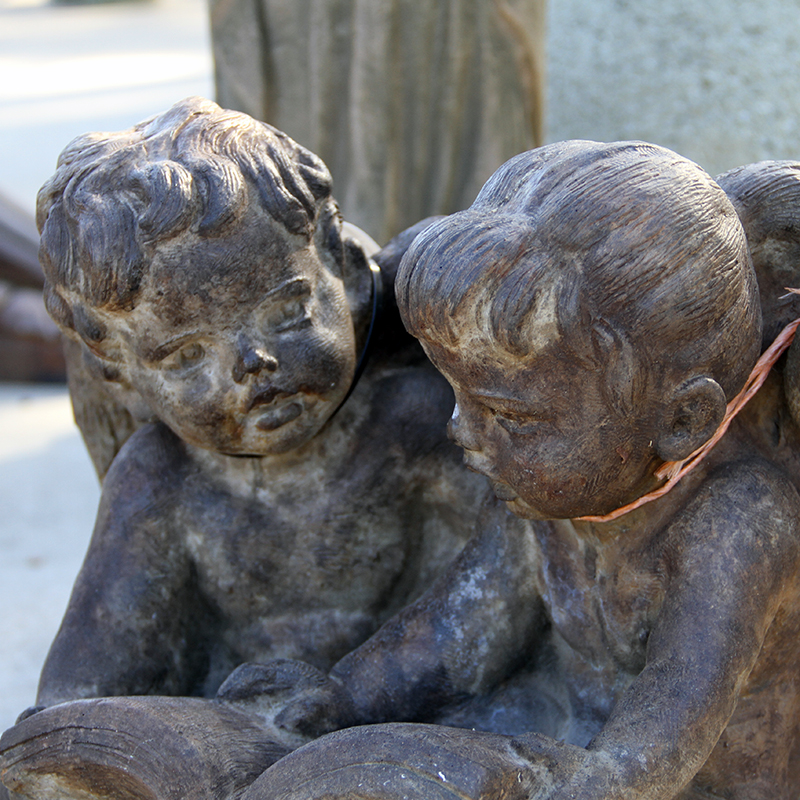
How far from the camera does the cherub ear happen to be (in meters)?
0.92

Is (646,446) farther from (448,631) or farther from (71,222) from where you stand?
(71,222)

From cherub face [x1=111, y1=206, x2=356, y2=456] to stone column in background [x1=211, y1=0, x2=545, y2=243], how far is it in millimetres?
1700

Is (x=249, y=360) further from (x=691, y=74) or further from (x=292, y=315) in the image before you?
(x=691, y=74)

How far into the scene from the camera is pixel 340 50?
2.78m

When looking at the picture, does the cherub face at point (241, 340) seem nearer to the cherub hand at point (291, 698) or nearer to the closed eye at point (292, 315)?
the closed eye at point (292, 315)

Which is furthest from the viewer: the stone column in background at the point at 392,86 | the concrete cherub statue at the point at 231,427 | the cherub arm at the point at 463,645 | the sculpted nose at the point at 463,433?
the stone column in background at the point at 392,86

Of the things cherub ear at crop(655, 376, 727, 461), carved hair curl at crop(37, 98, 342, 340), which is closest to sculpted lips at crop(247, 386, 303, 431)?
carved hair curl at crop(37, 98, 342, 340)

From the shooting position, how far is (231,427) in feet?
3.87

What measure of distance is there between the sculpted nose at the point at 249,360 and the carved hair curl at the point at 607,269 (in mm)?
259

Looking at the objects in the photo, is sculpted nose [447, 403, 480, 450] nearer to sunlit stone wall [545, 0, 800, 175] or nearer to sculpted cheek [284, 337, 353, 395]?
sculpted cheek [284, 337, 353, 395]

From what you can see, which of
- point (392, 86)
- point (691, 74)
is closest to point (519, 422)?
point (691, 74)

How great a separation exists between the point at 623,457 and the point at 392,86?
6.65 ft

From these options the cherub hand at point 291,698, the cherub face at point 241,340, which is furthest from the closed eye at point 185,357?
the cherub hand at point 291,698

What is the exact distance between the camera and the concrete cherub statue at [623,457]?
0.89m
